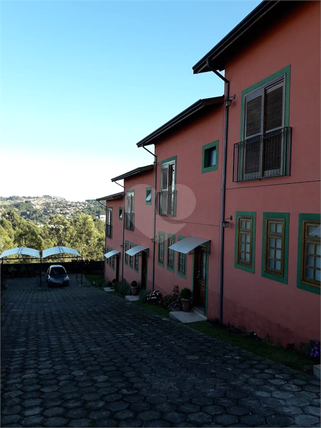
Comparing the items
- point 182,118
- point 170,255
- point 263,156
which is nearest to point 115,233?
point 170,255

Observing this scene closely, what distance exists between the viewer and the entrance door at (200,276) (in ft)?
37.2

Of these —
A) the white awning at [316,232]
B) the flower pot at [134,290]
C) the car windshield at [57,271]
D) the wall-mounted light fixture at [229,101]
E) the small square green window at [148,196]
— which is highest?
the wall-mounted light fixture at [229,101]

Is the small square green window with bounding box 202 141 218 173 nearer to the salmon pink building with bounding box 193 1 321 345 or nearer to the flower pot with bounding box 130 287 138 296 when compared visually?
the salmon pink building with bounding box 193 1 321 345

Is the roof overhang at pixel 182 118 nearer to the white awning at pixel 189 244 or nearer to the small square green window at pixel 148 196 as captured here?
the small square green window at pixel 148 196

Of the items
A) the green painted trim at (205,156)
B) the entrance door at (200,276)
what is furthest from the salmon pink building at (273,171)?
the entrance door at (200,276)

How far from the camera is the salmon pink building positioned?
6445 mm

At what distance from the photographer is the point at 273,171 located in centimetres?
748

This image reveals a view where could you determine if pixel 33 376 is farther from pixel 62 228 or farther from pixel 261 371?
pixel 62 228

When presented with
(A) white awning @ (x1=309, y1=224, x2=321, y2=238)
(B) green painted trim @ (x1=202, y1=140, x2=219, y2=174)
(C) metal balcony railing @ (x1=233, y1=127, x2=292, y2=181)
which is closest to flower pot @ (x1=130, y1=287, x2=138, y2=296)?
(B) green painted trim @ (x1=202, y1=140, x2=219, y2=174)

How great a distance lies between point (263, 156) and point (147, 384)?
5.41 m

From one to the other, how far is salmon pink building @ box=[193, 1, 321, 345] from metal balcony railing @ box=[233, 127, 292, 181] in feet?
0.07

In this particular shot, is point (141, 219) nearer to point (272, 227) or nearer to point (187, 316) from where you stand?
point (187, 316)

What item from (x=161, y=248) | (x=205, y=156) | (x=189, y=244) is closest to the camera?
(x=189, y=244)

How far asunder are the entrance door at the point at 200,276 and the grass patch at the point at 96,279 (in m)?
16.8
